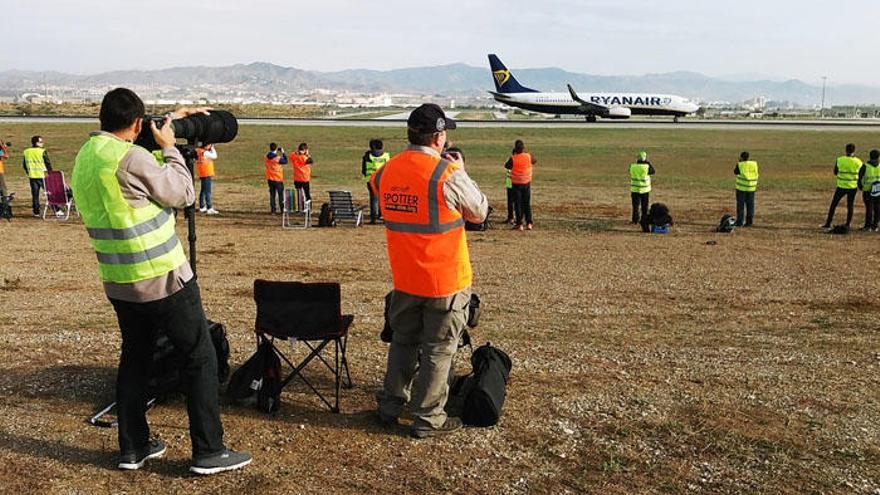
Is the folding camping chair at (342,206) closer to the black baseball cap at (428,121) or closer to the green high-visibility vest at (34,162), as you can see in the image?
the green high-visibility vest at (34,162)

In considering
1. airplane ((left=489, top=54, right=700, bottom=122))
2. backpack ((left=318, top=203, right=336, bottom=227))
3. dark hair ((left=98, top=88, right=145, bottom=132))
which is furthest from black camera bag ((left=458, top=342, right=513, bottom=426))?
airplane ((left=489, top=54, right=700, bottom=122))

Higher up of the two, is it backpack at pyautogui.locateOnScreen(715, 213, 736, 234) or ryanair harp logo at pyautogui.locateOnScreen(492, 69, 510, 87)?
ryanair harp logo at pyautogui.locateOnScreen(492, 69, 510, 87)

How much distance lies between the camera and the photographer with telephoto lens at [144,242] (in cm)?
411

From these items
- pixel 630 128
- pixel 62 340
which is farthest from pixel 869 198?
pixel 630 128

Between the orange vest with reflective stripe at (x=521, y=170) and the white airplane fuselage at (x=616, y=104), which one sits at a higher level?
the white airplane fuselage at (x=616, y=104)

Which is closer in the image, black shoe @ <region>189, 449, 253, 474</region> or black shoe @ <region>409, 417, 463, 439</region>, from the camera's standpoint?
black shoe @ <region>189, 449, 253, 474</region>

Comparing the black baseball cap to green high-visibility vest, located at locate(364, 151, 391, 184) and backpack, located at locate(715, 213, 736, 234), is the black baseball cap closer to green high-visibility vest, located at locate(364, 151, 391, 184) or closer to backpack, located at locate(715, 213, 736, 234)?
green high-visibility vest, located at locate(364, 151, 391, 184)

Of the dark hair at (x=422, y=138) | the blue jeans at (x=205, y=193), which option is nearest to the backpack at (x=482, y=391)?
the dark hair at (x=422, y=138)

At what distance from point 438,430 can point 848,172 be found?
14432 mm

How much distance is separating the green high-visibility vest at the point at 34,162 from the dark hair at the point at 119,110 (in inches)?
A: 596

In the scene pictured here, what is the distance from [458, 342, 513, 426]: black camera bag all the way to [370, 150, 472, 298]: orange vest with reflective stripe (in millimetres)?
899

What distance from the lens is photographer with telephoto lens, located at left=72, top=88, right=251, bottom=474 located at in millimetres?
4105

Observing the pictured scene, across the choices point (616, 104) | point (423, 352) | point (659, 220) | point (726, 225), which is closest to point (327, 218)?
point (659, 220)

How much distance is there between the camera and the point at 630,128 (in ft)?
191
